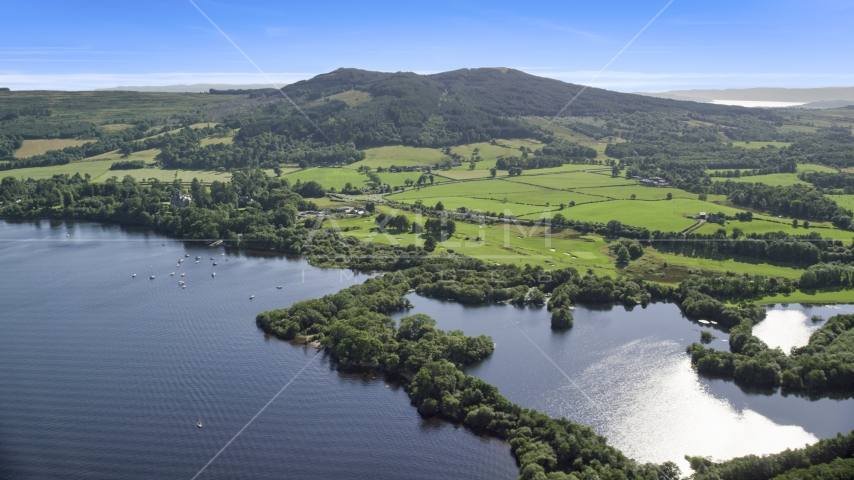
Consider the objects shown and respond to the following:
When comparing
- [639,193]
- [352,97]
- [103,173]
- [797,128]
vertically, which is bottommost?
[639,193]

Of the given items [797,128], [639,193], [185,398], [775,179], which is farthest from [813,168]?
[185,398]

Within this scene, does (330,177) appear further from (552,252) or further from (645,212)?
(552,252)

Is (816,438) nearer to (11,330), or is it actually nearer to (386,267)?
(386,267)

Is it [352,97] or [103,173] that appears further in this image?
[352,97]

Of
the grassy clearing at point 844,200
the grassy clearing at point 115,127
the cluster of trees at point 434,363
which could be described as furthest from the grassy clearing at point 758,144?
the grassy clearing at point 115,127

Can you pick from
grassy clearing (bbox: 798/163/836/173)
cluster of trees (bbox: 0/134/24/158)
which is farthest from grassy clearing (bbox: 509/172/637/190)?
cluster of trees (bbox: 0/134/24/158)
